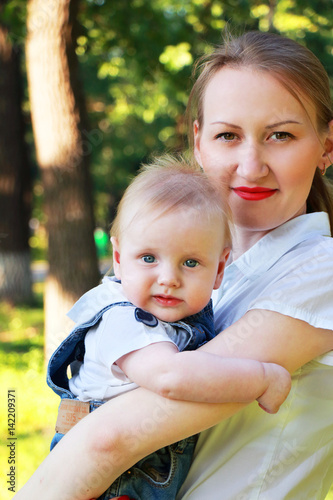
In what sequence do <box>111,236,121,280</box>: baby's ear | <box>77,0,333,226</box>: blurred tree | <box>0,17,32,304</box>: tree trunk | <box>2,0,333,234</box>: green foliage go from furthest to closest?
<box>0,17,32,304</box>: tree trunk
<box>77,0,333,226</box>: blurred tree
<box>2,0,333,234</box>: green foliage
<box>111,236,121,280</box>: baby's ear

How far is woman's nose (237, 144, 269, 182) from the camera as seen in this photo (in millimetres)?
1662

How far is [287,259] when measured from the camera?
161cm

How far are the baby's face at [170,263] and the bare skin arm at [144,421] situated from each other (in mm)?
148

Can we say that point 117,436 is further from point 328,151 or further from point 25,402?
point 25,402

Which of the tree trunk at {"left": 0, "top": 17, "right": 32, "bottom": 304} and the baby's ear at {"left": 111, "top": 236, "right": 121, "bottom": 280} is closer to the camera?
the baby's ear at {"left": 111, "top": 236, "right": 121, "bottom": 280}

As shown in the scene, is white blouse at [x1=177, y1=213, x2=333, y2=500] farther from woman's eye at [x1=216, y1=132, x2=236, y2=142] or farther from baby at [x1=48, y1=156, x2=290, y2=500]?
woman's eye at [x1=216, y1=132, x2=236, y2=142]

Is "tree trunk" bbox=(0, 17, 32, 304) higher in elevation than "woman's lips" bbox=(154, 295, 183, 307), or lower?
lower

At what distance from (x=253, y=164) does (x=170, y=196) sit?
11.5 inches

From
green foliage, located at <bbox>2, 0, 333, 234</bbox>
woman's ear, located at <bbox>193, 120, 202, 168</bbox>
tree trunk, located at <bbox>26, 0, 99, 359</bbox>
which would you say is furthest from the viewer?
green foliage, located at <bbox>2, 0, 333, 234</bbox>

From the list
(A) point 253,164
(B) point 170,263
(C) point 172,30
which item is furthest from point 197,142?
(C) point 172,30

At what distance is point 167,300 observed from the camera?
1510 mm

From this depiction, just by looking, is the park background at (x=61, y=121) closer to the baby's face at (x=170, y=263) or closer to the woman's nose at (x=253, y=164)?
the woman's nose at (x=253, y=164)

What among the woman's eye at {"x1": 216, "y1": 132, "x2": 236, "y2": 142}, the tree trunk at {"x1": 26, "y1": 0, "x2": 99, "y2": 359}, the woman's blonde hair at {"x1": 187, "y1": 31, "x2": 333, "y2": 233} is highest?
the woman's blonde hair at {"x1": 187, "y1": 31, "x2": 333, "y2": 233}

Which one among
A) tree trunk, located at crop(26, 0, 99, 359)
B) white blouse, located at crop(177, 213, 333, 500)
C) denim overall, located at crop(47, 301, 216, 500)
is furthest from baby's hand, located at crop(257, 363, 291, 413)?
tree trunk, located at crop(26, 0, 99, 359)
